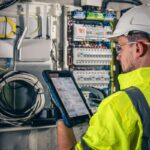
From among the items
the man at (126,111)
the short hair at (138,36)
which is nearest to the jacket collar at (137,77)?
the man at (126,111)

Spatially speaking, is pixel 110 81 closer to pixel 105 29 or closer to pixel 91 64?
pixel 91 64

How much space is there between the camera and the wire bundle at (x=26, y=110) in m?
2.90

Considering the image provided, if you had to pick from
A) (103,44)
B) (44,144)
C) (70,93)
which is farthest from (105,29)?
(70,93)

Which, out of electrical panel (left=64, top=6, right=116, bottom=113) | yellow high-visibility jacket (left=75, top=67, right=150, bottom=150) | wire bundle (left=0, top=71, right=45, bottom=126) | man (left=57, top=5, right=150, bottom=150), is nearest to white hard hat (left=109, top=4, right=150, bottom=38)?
man (left=57, top=5, right=150, bottom=150)

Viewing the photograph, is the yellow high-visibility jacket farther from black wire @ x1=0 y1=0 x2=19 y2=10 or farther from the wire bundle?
black wire @ x1=0 y1=0 x2=19 y2=10

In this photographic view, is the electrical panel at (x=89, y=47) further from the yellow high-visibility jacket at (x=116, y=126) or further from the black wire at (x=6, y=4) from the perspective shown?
the yellow high-visibility jacket at (x=116, y=126)

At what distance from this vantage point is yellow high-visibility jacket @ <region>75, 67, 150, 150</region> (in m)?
1.23

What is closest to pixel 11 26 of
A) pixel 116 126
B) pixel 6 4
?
pixel 6 4

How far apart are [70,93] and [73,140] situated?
1.08ft

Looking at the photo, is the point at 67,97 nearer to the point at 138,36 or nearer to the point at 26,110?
the point at 138,36

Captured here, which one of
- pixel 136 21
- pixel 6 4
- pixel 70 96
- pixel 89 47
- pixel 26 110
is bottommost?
pixel 26 110

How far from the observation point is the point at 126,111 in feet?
4.02

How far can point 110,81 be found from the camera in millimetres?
3455

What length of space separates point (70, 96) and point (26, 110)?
134 cm
